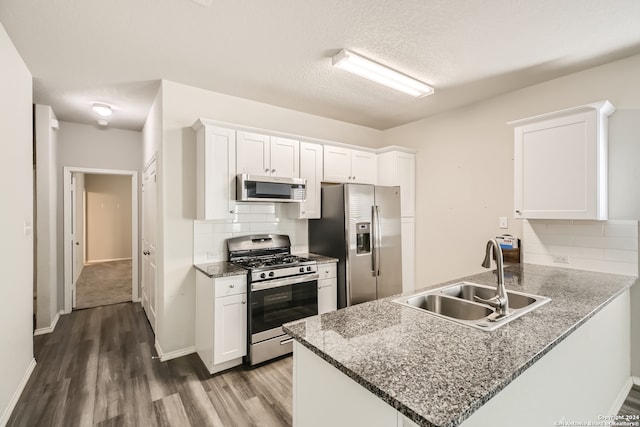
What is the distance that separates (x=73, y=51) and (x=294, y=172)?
6.96 feet

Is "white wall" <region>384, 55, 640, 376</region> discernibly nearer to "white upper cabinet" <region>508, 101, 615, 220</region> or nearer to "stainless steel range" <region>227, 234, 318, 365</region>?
"white upper cabinet" <region>508, 101, 615, 220</region>

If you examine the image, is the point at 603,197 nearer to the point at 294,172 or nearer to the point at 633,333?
the point at 633,333

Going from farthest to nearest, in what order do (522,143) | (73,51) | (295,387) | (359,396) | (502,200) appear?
(502,200)
(522,143)
(73,51)
(295,387)
(359,396)

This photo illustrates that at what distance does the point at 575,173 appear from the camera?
247cm

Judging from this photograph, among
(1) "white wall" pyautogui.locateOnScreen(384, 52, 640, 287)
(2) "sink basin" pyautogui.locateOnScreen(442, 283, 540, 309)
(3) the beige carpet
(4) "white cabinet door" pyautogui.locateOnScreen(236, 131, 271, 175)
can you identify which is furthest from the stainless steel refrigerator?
(3) the beige carpet

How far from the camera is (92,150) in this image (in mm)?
4484

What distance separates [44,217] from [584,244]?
575 centimetres

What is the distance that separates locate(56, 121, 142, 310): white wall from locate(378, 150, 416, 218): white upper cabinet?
12.5 ft

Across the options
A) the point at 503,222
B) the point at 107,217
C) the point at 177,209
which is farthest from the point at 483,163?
the point at 107,217

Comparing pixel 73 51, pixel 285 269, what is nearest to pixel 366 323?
pixel 285 269

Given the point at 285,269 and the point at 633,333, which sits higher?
the point at 285,269

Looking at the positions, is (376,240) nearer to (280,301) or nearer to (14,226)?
(280,301)

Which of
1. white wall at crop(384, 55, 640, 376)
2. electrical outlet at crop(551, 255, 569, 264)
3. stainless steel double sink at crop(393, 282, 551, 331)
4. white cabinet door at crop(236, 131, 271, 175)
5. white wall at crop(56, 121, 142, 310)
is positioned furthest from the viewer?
white wall at crop(56, 121, 142, 310)

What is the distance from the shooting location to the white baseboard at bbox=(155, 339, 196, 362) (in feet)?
9.60
